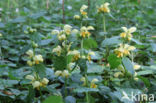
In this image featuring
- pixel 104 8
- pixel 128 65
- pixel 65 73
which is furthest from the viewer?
pixel 104 8

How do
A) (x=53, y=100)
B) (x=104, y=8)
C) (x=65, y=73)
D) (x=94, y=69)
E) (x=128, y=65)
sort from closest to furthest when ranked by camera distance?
(x=53, y=100), (x=128, y=65), (x=65, y=73), (x=94, y=69), (x=104, y=8)

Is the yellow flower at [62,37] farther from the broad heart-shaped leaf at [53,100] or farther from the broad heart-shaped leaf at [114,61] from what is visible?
the broad heart-shaped leaf at [53,100]

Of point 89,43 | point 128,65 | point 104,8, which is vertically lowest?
point 128,65

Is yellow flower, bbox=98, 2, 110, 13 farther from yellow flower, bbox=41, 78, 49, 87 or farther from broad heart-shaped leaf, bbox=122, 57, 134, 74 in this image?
yellow flower, bbox=41, 78, 49, 87

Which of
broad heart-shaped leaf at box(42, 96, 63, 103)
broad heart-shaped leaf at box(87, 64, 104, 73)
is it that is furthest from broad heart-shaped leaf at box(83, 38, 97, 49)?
broad heart-shaped leaf at box(42, 96, 63, 103)

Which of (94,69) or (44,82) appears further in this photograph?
(94,69)

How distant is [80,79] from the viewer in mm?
1315

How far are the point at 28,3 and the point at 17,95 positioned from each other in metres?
3.60

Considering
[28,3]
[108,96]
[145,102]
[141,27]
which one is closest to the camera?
[145,102]

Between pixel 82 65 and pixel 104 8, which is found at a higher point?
pixel 104 8

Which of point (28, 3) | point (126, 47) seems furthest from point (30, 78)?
point (28, 3)

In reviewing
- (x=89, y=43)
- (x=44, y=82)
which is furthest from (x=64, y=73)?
(x=89, y=43)

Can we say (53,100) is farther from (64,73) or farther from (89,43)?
(89,43)

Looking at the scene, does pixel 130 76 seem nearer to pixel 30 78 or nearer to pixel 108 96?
pixel 108 96
